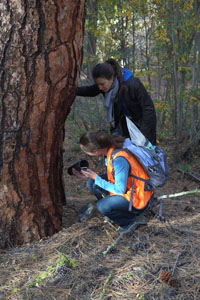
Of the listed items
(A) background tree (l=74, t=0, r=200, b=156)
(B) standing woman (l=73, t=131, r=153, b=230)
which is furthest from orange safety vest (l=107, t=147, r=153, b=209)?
(A) background tree (l=74, t=0, r=200, b=156)

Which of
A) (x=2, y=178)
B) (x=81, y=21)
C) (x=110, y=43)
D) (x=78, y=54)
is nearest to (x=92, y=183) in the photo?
(x=2, y=178)

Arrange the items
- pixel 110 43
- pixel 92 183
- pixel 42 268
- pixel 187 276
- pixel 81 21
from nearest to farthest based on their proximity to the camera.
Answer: pixel 187 276
pixel 42 268
pixel 81 21
pixel 92 183
pixel 110 43

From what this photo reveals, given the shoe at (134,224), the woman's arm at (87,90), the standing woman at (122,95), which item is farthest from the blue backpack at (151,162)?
the woman's arm at (87,90)

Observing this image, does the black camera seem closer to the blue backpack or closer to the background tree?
the blue backpack

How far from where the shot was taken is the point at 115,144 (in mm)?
2828

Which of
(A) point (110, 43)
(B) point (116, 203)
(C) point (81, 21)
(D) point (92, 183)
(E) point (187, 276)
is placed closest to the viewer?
(E) point (187, 276)

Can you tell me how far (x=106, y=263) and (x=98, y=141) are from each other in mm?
1032

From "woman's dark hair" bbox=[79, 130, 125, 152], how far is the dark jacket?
2.19 feet

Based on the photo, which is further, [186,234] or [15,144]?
[186,234]

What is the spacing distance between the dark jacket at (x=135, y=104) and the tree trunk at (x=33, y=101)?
0.81 meters

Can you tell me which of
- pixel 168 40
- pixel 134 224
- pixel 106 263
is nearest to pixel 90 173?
pixel 134 224

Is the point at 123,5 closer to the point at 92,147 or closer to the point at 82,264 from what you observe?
the point at 92,147

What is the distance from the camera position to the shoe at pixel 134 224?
282cm

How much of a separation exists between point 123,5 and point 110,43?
2.48 feet
